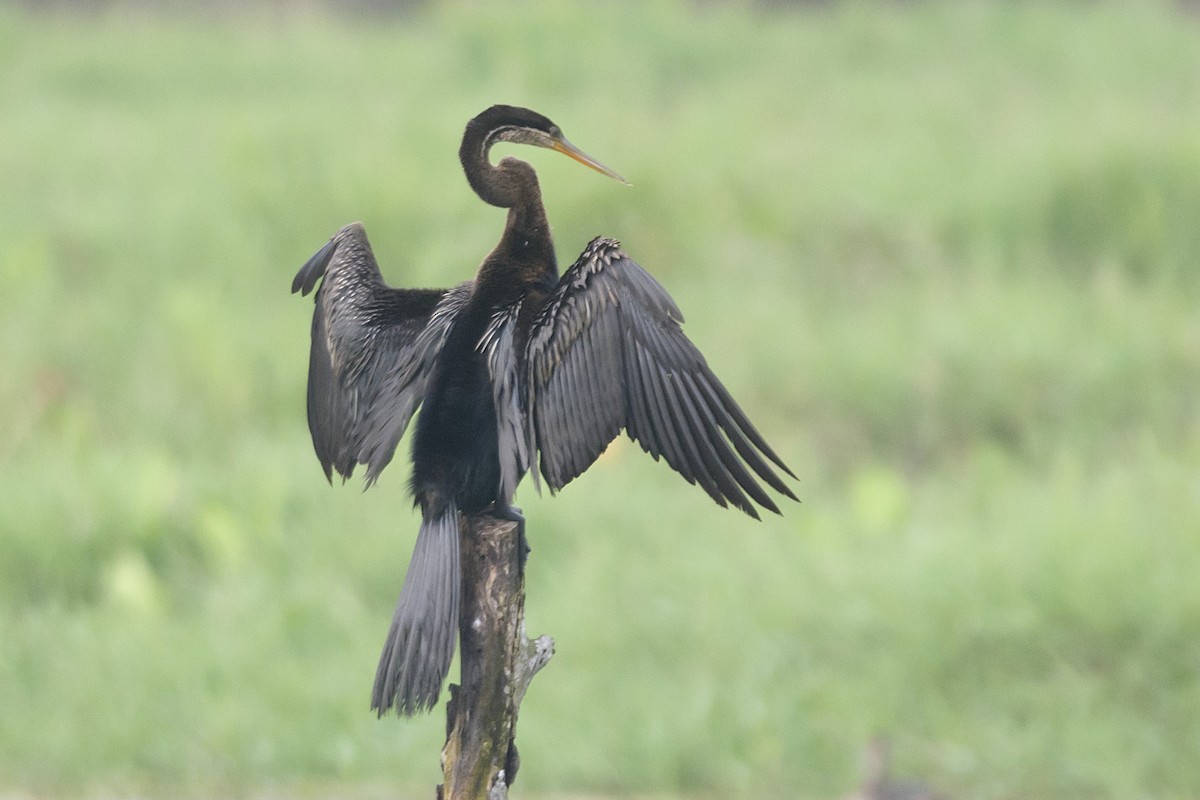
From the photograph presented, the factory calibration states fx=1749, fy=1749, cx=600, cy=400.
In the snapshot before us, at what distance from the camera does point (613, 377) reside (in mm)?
2885

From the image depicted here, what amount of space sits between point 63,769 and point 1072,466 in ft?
11.0

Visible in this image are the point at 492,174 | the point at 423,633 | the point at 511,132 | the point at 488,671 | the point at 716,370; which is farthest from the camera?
the point at 716,370

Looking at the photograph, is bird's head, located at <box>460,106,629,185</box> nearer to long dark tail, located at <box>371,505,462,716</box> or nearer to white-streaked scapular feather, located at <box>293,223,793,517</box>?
white-streaked scapular feather, located at <box>293,223,793,517</box>

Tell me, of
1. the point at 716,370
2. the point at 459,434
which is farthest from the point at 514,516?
the point at 716,370

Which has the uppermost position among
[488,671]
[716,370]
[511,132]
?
[716,370]

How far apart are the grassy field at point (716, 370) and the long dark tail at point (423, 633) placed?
2.12m

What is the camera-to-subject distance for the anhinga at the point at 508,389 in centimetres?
279

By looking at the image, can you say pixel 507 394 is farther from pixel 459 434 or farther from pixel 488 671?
pixel 488 671

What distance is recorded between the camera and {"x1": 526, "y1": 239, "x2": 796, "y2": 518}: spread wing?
9.29ft

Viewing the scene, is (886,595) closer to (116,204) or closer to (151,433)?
(151,433)

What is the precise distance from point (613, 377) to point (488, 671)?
0.52 meters

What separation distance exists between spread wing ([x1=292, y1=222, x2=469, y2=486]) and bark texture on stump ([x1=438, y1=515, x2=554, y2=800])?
12.4 inches

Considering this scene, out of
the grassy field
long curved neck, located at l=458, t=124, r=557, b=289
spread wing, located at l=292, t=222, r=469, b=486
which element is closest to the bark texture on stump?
spread wing, located at l=292, t=222, r=469, b=486

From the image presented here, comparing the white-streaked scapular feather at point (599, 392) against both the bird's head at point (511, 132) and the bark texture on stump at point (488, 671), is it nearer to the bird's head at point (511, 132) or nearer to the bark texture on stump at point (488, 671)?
the bark texture on stump at point (488, 671)
